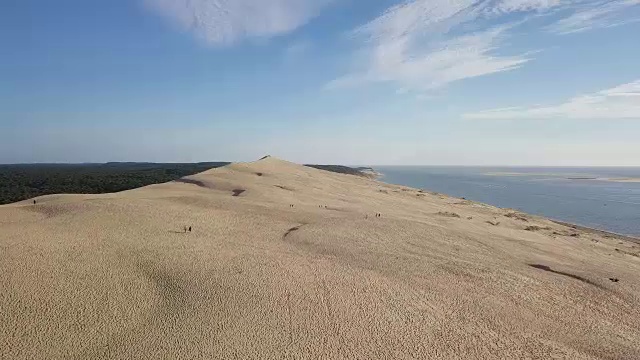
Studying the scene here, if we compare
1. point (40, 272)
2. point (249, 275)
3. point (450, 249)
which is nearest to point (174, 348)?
point (249, 275)

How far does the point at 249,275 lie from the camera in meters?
6.19

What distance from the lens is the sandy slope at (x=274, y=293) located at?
4480 mm

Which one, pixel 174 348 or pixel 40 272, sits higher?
pixel 40 272

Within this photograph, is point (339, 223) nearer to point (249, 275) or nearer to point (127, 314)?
point (249, 275)

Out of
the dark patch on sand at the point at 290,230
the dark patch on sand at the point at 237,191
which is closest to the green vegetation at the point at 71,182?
the dark patch on sand at the point at 237,191

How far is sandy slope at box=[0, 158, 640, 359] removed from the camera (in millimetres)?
4480

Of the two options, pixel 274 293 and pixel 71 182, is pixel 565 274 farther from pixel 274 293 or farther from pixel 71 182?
pixel 71 182

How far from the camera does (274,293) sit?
18.6 ft

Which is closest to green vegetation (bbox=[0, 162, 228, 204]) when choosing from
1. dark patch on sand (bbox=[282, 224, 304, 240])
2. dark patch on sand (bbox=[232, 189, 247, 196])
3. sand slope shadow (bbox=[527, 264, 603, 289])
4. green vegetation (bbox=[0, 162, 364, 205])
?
green vegetation (bbox=[0, 162, 364, 205])

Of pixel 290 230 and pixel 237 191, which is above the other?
pixel 237 191

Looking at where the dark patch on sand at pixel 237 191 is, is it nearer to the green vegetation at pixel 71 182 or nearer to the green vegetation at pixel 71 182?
the green vegetation at pixel 71 182

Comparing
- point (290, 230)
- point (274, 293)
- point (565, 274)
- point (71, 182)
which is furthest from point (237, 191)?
point (71, 182)

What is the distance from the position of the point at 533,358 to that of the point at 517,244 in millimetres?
6713

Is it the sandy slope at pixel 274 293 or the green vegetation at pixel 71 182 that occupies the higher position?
the sandy slope at pixel 274 293
